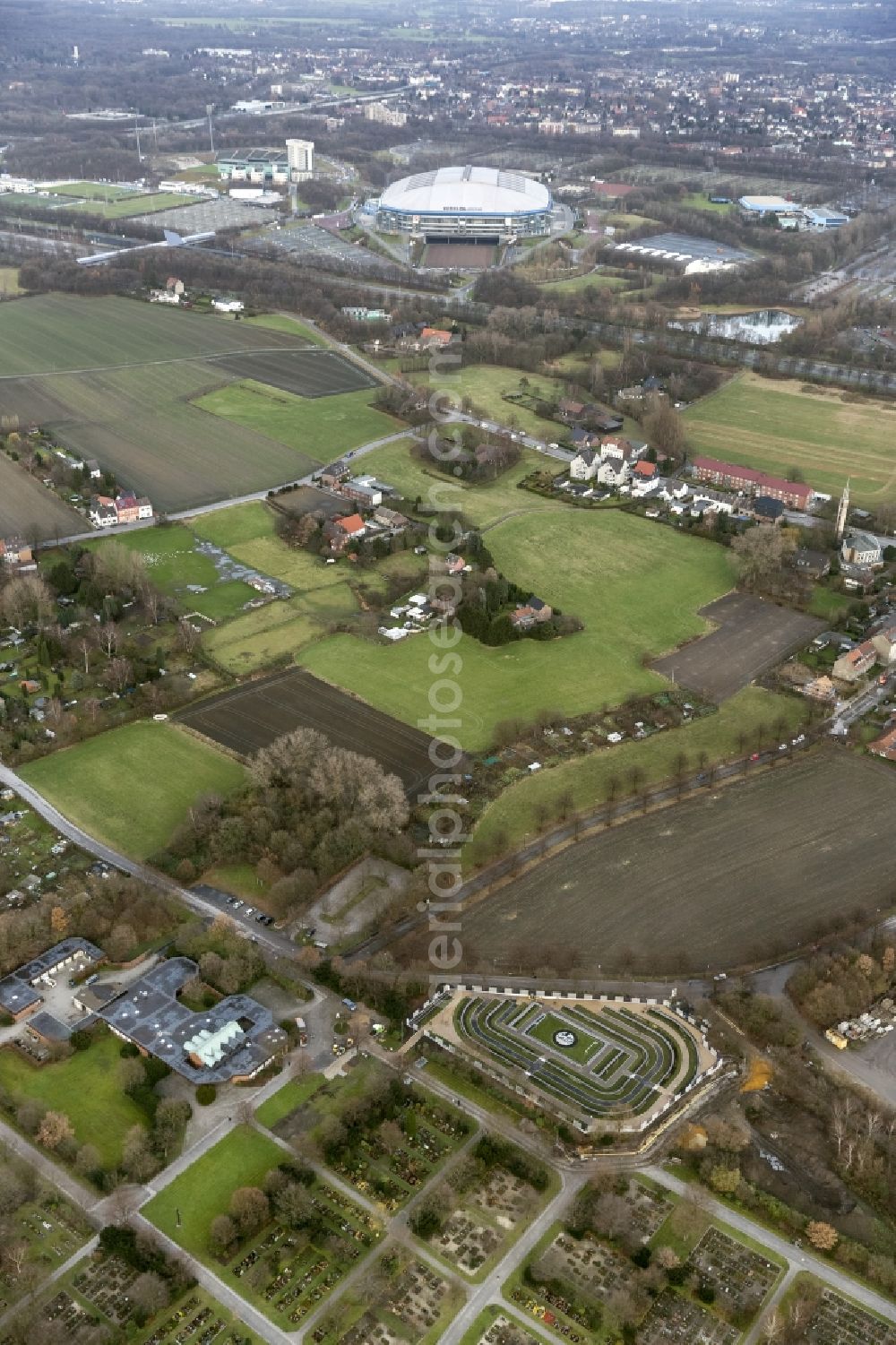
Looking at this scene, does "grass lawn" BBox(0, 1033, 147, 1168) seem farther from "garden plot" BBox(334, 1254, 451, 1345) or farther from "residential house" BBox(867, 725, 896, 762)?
"residential house" BBox(867, 725, 896, 762)

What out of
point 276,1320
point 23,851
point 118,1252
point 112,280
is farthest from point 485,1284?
point 112,280

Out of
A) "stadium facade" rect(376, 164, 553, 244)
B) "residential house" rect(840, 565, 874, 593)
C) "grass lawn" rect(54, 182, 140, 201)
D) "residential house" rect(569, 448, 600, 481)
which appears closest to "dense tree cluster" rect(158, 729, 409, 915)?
"residential house" rect(840, 565, 874, 593)

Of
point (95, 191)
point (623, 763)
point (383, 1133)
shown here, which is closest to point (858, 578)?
point (623, 763)

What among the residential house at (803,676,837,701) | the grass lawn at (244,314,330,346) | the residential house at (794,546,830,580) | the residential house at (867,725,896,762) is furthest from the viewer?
the grass lawn at (244,314,330,346)

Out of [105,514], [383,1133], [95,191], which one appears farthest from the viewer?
[95,191]

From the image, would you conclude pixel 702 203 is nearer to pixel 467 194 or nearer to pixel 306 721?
pixel 467 194
